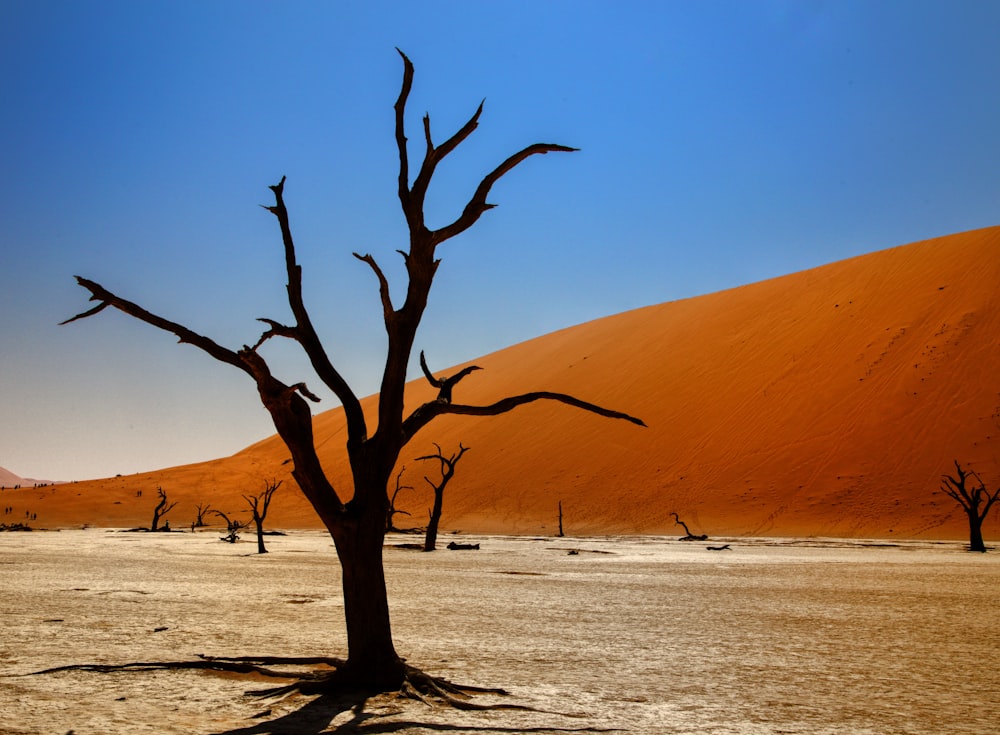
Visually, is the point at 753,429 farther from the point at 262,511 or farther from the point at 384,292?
the point at 384,292

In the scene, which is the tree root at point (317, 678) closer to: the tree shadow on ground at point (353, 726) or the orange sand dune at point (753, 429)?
the tree shadow on ground at point (353, 726)

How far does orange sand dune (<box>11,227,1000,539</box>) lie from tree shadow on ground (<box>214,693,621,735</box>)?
2997cm

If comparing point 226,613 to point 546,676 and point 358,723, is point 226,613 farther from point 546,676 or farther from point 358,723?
point 358,723

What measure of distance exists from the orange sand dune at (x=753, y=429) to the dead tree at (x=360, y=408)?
29423mm

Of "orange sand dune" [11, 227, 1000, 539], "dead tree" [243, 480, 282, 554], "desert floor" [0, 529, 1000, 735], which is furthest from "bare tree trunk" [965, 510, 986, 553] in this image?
"dead tree" [243, 480, 282, 554]

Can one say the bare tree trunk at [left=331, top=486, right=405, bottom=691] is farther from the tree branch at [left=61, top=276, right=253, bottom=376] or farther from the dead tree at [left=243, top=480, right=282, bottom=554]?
the dead tree at [left=243, top=480, right=282, bottom=554]

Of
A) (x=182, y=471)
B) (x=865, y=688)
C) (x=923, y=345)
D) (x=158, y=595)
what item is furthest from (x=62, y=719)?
(x=182, y=471)

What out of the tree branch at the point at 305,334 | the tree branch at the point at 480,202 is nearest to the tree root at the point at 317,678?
the tree branch at the point at 305,334

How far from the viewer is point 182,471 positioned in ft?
215

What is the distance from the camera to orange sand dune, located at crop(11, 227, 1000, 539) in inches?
Result: 1411

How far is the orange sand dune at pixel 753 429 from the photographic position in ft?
118

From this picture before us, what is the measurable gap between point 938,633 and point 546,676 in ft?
16.9

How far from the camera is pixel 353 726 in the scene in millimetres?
5383

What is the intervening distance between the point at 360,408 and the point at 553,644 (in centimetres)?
388
